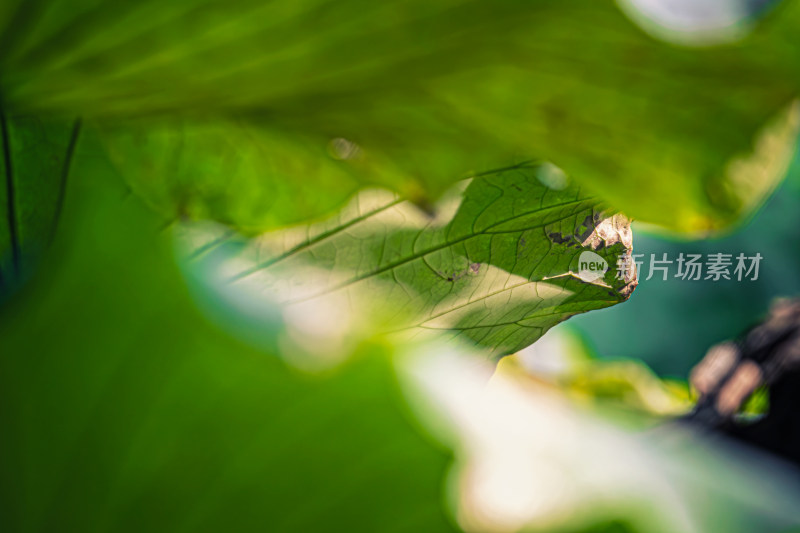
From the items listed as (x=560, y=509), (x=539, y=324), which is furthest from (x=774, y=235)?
(x=560, y=509)

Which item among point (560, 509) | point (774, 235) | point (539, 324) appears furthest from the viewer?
point (774, 235)

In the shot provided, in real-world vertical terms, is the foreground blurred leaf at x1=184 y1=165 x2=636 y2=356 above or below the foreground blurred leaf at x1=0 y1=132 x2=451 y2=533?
above

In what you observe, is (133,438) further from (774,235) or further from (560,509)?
(774,235)

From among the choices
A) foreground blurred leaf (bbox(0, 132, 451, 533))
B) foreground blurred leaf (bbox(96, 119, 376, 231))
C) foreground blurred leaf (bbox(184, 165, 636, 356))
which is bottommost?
foreground blurred leaf (bbox(0, 132, 451, 533))
